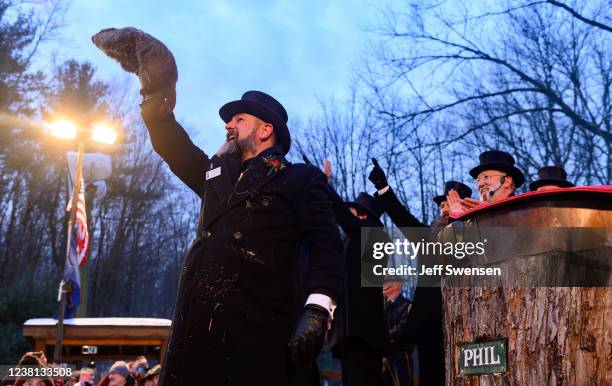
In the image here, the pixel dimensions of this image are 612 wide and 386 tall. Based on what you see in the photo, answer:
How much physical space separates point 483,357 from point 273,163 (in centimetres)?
144

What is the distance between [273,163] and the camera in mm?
3609

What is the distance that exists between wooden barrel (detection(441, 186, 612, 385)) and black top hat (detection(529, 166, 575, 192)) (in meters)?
3.73

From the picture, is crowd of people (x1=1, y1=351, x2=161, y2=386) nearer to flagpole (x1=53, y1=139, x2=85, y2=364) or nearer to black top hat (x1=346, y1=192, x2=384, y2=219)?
flagpole (x1=53, y1=139, x2=85, y2=364)

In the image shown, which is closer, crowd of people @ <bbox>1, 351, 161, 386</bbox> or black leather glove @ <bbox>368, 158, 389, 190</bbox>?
black leather glove @ <bbox>368, 158, 389, 190</bbox>

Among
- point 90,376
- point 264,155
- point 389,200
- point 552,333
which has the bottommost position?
point 90,376

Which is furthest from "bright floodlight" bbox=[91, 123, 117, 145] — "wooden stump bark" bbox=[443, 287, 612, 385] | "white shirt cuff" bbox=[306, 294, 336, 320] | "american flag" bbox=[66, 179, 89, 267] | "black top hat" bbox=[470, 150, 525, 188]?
"wooden stump bark" bbox=[443, 287, 612, 385]

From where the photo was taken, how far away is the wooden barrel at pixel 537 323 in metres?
2.88

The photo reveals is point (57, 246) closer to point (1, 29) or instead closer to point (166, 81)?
point (1, 29)

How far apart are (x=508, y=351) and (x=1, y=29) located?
29.8m

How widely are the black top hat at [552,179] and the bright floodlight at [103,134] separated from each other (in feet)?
29.7

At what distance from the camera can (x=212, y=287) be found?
10.6 feet

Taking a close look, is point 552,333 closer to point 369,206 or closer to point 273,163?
point 273,163

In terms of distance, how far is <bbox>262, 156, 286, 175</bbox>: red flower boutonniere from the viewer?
358cm

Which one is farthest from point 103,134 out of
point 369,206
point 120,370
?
point 369,206
